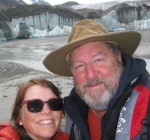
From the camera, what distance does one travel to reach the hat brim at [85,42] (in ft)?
7.04

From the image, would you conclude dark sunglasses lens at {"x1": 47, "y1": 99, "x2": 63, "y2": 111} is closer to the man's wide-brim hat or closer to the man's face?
the man's face

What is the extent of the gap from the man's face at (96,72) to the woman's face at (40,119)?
28 centimetres

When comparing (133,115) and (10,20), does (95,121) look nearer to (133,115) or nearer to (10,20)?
(133,115)

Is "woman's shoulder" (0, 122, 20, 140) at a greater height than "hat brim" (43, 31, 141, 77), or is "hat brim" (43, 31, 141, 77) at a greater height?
"hat brim" (43, 31, 141, 77)

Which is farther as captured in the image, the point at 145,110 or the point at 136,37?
the point at 136,37

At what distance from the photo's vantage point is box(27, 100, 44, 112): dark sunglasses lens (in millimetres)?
1981

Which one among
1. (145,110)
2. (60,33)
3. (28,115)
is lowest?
(60,33)

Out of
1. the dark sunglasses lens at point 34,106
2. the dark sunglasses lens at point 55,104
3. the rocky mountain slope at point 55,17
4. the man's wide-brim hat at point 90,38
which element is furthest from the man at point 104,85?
the rocky mountain slope at point 55,17

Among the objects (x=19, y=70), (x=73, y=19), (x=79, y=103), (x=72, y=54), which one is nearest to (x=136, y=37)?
(x=72, y=54)

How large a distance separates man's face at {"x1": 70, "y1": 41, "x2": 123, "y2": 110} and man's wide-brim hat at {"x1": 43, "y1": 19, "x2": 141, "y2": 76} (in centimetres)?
8

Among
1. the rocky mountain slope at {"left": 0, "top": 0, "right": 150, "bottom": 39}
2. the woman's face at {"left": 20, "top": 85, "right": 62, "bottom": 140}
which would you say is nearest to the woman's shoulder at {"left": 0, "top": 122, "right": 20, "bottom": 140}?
the woman's face at {"left": 20, "top": 85, "right": 62, "bottom": 140}

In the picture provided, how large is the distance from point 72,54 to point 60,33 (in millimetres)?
43030

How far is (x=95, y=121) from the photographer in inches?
90.1

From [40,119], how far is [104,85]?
569mm
